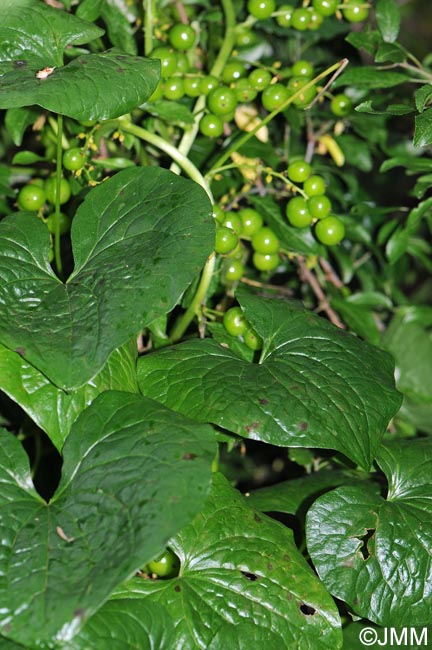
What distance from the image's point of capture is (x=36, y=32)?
900mm

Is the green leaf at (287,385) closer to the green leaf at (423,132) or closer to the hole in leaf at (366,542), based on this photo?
the hole in leaf at (366,542)

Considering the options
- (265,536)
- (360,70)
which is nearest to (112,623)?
(265,536)

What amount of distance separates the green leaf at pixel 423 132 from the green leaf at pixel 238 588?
485 millimetres

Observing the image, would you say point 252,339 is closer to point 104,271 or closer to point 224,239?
point 224,239

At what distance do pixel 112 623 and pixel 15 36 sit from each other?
2.19 feet

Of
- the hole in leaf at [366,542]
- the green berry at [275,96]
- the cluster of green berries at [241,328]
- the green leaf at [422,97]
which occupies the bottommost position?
the hole in leaf at [366,542]

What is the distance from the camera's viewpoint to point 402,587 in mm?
833

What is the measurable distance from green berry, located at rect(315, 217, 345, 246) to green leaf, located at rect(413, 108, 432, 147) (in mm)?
222

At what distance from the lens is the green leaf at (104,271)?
29.0 inches

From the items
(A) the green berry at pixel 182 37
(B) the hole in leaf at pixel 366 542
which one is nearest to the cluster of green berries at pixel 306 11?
(A) the green berry at pixel 182 37

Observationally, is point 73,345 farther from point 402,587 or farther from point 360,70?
point 360,70

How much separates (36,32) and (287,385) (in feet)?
1.69

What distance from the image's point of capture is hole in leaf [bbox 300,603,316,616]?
82 cm

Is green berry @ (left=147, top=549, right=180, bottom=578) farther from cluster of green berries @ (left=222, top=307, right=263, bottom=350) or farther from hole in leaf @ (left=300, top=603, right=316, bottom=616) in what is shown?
cluster of green berries @ (left=222, top=307, right=263, bottom=350)
